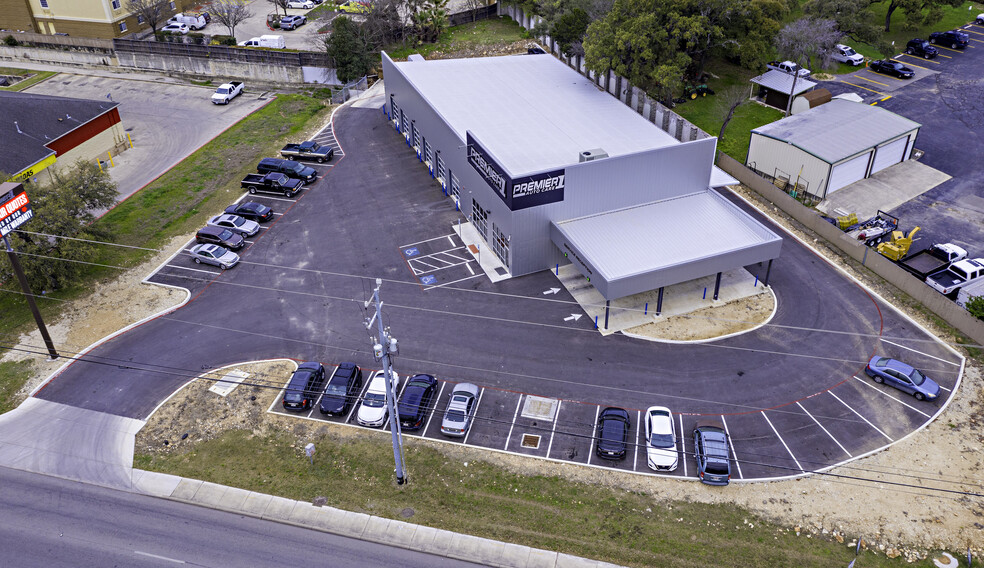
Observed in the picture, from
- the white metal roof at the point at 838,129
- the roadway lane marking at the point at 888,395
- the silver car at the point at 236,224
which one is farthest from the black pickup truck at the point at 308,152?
the roadway lane marking at the point at 888,395

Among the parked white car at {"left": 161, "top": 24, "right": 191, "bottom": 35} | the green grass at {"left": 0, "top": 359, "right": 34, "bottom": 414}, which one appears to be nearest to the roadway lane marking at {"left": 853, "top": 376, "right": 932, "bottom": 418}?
the green grass at {"left": 0, "top": 359, "right": 34, "bottom": 414}

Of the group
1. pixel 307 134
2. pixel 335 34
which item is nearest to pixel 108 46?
pixel 335 34

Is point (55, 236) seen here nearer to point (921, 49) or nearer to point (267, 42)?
point (267, 42)

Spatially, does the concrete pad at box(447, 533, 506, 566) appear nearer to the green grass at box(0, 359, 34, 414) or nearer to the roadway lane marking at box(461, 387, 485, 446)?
the roadway lane marking at box(461, 387, 485, 446)

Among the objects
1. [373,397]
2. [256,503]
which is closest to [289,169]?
[373,397]

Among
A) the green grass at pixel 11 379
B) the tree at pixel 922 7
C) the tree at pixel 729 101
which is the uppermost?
the tree at pixel 922 7

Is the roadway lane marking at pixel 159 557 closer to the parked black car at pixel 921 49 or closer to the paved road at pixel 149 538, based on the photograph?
the paved road at pixel 149 538

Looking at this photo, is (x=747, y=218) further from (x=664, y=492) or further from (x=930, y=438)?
(x=664, y=492)
